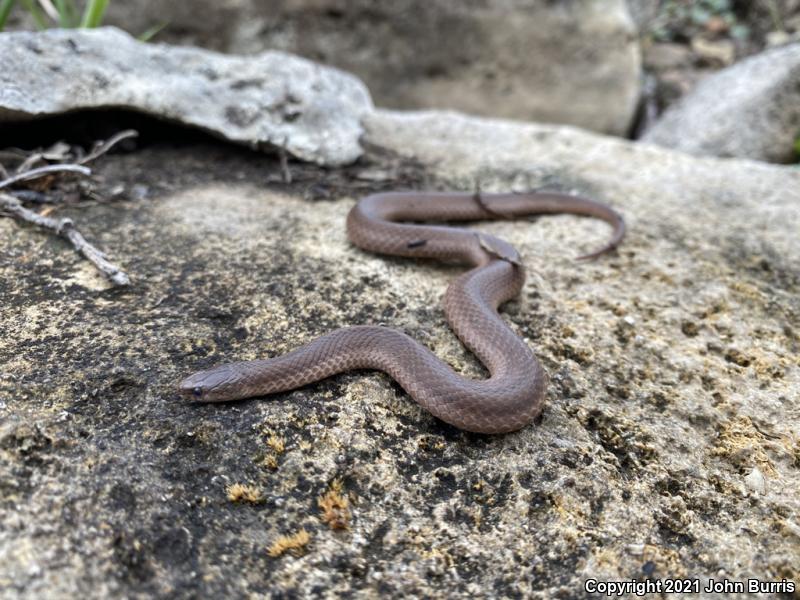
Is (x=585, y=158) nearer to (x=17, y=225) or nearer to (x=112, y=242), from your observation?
(x=112, y=242)

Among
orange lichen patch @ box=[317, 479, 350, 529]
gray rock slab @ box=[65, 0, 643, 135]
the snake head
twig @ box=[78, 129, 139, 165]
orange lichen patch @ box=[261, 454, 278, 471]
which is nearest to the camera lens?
orange lichen patch @ box=[317, 479, 350, 529]

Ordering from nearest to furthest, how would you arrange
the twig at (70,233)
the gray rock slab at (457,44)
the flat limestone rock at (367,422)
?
the flat limestone rock at (367,422), the twig at (70,233), the gray rock slab at (457,44)

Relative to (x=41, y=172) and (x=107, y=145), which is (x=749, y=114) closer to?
(x=107, y=145)

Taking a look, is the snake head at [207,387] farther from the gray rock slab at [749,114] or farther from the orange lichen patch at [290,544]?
the gray rock slab at [749,114]

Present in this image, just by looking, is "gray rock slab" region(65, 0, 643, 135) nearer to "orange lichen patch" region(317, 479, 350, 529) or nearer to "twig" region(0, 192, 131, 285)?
"twig" region(0, 192, 131, 285)

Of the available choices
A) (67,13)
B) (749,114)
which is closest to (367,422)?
(67,13)

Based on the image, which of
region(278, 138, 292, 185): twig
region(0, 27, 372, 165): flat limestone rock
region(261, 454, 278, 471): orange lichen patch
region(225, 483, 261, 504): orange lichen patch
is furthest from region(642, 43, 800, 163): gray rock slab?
region(225, 483, 261, 504): orange lichen patch

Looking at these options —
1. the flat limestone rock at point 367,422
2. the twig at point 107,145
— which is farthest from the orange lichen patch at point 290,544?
the twig at point 107,145
